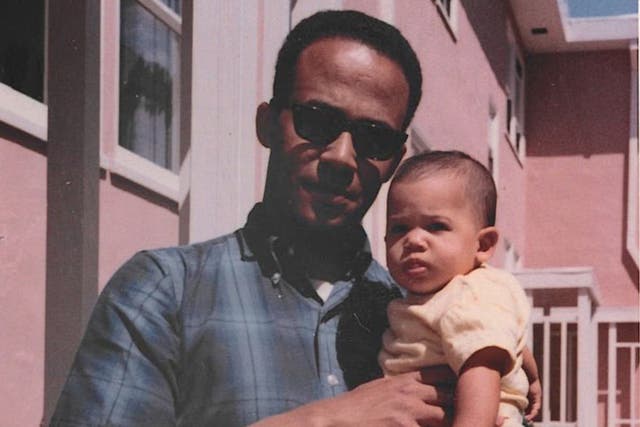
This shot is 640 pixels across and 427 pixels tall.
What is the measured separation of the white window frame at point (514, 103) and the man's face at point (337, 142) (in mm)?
1852

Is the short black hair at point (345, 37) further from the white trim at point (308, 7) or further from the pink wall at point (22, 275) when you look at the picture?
the pink wall at point (22, 275)

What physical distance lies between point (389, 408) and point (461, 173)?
37 cm

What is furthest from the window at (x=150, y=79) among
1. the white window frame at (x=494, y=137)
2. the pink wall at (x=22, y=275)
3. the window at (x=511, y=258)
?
the window at (x=511, y=258)

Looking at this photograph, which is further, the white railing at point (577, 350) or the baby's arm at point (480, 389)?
the white railing at point (577, 350)

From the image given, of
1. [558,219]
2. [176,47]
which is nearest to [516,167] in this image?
[558,219]

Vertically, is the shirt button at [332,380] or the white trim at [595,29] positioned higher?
the white trim at [595,29]

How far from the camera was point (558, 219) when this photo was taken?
14.6ft

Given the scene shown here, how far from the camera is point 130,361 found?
5.62 feet

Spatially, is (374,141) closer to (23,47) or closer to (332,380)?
(332,380)

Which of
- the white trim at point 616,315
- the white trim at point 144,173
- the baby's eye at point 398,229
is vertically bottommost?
the white trim at point 616,315

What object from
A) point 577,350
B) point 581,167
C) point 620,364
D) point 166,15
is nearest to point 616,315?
point 577,350

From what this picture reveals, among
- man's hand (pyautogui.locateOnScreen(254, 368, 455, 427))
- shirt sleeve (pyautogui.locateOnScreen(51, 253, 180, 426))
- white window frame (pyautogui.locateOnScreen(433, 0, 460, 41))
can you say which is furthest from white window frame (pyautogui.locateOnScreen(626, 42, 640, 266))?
shirt sleeve (pyautogui.locateOnScreen(51, 253, 180, 426))

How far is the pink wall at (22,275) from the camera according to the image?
2.28 metres

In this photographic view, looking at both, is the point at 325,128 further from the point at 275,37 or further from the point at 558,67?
the point at 558,67
